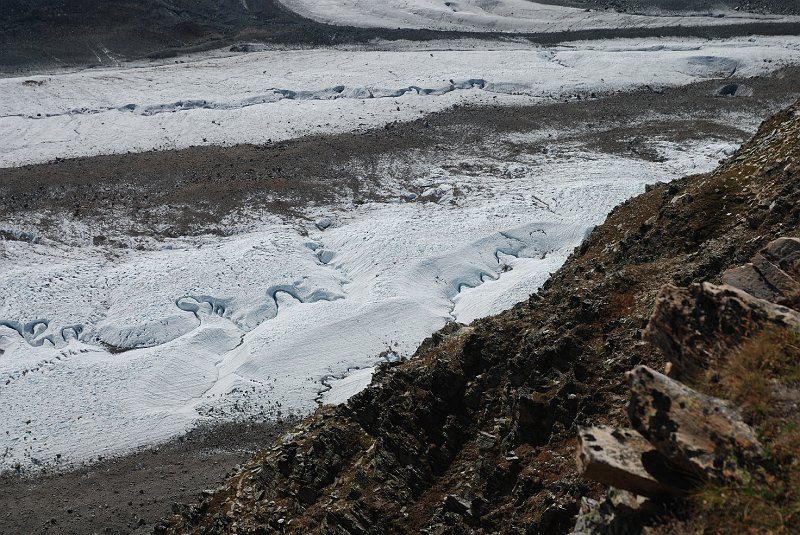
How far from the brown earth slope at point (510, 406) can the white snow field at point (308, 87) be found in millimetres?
36458

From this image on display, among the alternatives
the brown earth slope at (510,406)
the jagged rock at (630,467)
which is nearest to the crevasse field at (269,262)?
the brown earth slope at (510,406)

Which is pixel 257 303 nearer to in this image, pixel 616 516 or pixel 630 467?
pixel 616 516

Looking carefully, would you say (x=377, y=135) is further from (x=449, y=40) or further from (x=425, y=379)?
(x=425, y=379)

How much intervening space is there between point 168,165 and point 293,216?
449 inches

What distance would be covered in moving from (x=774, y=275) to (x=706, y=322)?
1836 millimetres

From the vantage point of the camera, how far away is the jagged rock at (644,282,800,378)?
8969 mm

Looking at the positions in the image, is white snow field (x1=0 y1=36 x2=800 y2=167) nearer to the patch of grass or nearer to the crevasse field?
the crevasse field

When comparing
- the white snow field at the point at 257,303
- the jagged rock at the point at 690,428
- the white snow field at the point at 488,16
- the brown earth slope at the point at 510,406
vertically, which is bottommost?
the white snow field at the point at 257,303

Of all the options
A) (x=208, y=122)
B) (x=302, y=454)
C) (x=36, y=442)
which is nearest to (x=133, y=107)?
(x=208, y=122)

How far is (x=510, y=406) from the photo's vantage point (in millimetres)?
14500

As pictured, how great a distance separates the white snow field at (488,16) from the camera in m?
73.9

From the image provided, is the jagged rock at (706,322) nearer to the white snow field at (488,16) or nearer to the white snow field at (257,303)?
the white snow field at (257,303)

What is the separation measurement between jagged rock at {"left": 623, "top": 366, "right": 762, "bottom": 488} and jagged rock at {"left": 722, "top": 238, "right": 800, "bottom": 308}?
8.78 feet

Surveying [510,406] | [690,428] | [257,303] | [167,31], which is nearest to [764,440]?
[690,428]
